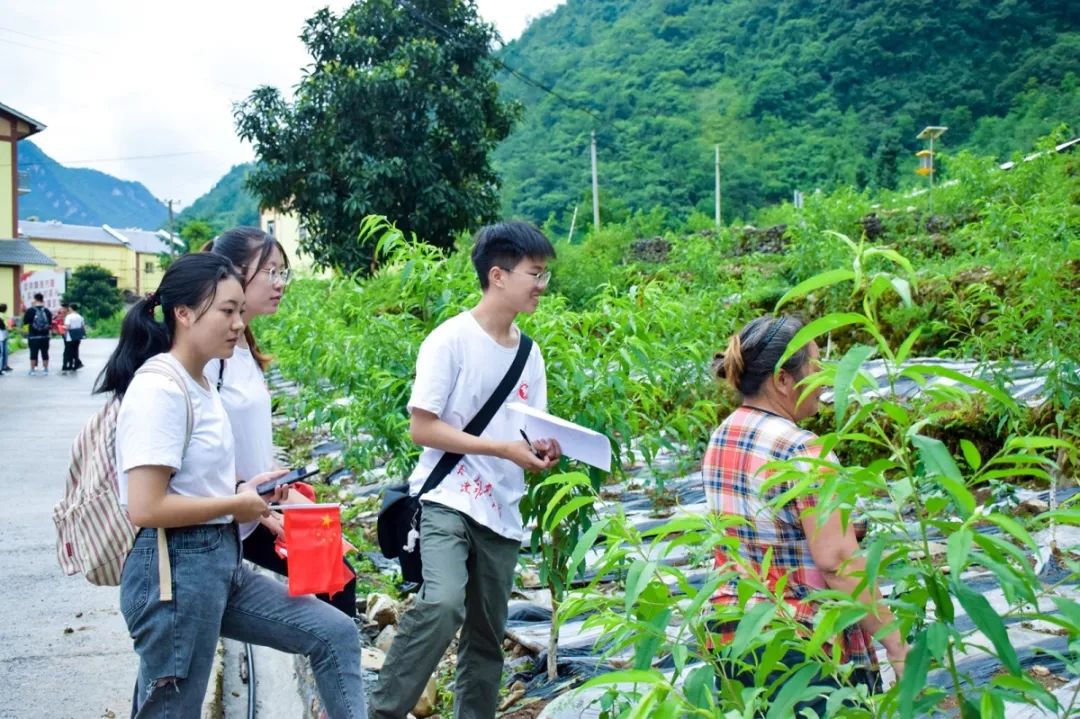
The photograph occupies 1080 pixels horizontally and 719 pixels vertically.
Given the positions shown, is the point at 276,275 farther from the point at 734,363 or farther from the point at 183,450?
the point at 734,363

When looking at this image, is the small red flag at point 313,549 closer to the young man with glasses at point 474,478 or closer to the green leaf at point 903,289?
the young man with glasses at point 474,478

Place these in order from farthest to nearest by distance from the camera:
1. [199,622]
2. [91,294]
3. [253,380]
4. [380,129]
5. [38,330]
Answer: [91,294]
[38,330]
[380,129]
[253,380]
[199,622]

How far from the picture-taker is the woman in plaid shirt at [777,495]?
2496mm

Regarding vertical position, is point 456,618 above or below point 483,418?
below

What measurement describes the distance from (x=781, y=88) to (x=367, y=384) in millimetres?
46457

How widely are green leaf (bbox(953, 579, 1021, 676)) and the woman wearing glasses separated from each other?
7.41ft

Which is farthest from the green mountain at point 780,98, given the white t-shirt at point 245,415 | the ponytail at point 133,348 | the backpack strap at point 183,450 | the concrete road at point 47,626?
the backpack strap at point 183,450

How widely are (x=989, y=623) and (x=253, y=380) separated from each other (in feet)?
8.33

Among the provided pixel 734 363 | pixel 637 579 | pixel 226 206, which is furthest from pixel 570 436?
pixel 226 206

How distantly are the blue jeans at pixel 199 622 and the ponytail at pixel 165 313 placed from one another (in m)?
0.45

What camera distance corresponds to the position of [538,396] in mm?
3646

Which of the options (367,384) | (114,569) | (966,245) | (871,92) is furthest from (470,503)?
(871,92)

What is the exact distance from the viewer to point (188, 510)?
270 cm

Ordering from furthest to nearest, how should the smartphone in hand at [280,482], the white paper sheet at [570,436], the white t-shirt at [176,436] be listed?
the white paper sheet at [570,436], the smartphone in hand at [280,482], the white t-shirt at [176,436]
